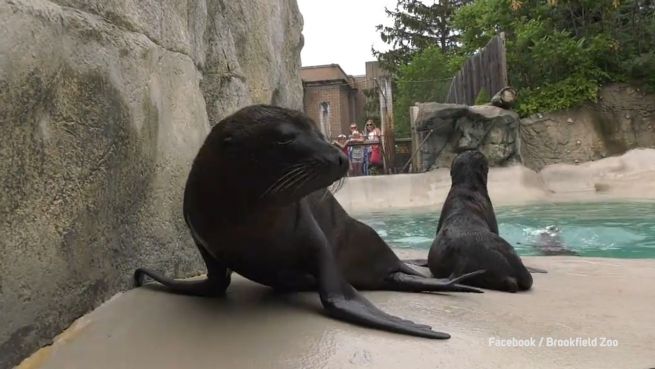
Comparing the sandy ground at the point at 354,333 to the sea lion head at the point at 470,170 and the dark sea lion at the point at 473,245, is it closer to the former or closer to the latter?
the dark sea lion at the point at 473,245

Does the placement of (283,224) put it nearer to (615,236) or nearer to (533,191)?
(615,236)

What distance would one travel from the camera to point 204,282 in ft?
8.00

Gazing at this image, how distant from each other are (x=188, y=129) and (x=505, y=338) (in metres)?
1.82

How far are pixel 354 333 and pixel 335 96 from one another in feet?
83.5

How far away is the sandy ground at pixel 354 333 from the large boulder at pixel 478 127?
33.2 ft

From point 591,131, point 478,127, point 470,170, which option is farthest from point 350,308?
point 591,131

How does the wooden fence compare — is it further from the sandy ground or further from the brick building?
the sandy ground

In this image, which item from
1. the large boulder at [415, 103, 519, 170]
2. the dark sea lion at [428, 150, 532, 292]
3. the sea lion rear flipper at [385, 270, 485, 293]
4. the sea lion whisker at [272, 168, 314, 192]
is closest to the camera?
the sea lion whisker at [272, 168, 314, 192]

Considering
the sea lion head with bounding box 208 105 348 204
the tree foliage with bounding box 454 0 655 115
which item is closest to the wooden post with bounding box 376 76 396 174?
the tree foliage with bounding box 454 0 655 115

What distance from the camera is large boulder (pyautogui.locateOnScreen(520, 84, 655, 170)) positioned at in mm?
14016

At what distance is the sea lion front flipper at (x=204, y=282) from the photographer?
7.88 ft

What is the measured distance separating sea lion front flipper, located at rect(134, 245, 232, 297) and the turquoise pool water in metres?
4.30

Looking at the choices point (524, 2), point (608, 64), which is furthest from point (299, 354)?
point (524, 2)

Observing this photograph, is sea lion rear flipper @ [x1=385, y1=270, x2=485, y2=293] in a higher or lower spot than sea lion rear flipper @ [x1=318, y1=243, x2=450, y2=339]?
lower
